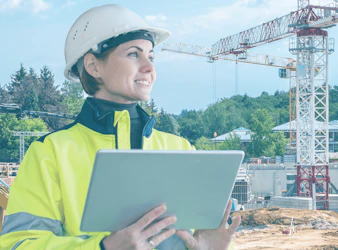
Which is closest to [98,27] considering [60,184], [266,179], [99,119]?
[99,119]

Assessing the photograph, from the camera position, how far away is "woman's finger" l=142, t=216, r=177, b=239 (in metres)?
1.16

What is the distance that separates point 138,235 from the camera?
3.75 ft

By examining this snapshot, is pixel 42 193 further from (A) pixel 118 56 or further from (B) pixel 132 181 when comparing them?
(A) pixel 118 56

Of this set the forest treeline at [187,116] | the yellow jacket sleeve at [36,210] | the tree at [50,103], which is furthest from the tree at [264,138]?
the yellow jacket sleeve at [36,210]

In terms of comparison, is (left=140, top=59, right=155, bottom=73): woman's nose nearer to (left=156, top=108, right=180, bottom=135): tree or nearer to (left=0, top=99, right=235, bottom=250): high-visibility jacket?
(left=0, top=99, right=235, bottom=250): high-visibility jacket

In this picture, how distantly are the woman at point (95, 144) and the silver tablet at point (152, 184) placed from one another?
33 millimetres

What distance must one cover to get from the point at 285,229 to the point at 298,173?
673cm

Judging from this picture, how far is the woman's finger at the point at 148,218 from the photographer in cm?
115

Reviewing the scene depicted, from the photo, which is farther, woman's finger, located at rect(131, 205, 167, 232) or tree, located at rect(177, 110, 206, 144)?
tree, located at rect(177, 110, 206, 144)

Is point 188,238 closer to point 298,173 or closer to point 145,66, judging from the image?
point 145,66

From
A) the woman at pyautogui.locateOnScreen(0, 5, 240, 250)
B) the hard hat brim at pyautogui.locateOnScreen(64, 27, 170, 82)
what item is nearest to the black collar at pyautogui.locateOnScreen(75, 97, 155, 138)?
the woman at pyautogui.locateOnScreen(0, 5, 240, 250)

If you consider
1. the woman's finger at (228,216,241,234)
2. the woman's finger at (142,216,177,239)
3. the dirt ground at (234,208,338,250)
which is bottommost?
the dirt ground at (234,208,338,250)

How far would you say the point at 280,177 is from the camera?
29.4 meters

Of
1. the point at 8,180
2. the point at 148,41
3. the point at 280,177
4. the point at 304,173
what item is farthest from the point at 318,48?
the point at 148,41
